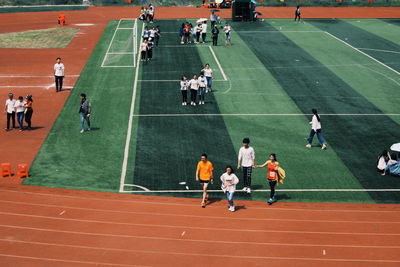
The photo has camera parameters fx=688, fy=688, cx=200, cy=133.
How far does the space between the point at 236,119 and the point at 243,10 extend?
33616 mm

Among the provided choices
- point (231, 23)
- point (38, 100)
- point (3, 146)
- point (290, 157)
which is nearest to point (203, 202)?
point (290, 157)

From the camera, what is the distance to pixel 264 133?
106 feet

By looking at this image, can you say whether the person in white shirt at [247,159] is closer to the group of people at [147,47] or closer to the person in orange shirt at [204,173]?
the person in orange shirt at [204,173]

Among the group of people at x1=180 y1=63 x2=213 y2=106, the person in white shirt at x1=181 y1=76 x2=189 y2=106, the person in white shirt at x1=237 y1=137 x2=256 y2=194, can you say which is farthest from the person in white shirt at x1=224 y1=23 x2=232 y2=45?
the person in white shirt at x1=237 y1=137 x2=256 y2=194

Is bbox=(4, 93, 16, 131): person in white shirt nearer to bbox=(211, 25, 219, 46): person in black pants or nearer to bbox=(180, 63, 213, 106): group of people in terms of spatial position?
bbox=(180, 63, 213, 106): group of people

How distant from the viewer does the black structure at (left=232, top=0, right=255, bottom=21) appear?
65.6m

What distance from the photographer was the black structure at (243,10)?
215 ft

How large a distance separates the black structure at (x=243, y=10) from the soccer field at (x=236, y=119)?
906 cm

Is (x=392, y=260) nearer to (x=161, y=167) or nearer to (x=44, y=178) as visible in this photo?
(x=161, y=167)

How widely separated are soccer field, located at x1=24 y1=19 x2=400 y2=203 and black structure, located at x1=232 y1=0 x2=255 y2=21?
906cm

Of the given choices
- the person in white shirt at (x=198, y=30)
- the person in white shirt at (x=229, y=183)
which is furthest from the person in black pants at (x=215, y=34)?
the person in white shirt at (x=229, y=183)

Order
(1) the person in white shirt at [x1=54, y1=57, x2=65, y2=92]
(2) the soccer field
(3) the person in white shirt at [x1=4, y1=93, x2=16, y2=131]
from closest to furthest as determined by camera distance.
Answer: (2) the soccer field < (3) the person in white shirt at [x1=4, y1=93, x2=16, y2=131] < (1) the person in white shirt at [x1=54, y1=57, x2=65, y2=92]

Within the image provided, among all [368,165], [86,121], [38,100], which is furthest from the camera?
[38,100]

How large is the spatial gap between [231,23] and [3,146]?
127 feet
